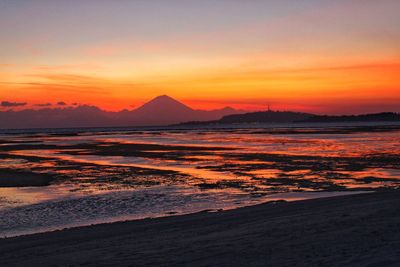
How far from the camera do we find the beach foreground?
8.55m

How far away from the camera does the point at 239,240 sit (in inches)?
402

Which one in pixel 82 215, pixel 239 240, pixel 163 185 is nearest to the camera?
pixel 239 240

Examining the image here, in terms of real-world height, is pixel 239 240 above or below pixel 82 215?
above

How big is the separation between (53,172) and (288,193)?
16.4m

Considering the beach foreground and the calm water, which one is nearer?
the beach foreground

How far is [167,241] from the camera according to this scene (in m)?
10.7

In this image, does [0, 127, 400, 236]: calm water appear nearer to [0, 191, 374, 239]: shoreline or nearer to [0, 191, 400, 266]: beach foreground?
[0, 191, 374, 239]: shoreline

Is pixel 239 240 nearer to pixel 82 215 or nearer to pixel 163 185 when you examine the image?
pixel 82 215

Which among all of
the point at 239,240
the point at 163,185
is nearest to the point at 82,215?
the point at 163,185

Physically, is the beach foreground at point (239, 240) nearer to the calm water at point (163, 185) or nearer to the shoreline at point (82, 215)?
the shoreline at point (82, 215)

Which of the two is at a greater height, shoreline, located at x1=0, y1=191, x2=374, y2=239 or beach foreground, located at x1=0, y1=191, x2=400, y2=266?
beach foreground, located at x1=0, y1=191, x2=400, y2=266

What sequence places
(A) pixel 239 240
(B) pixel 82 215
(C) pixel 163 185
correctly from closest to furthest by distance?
(A) pixel 239 240 → (B) pixel 82 215 → (C) pixel 163 185

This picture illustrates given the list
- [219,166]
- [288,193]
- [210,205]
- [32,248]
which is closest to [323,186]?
[288,193]

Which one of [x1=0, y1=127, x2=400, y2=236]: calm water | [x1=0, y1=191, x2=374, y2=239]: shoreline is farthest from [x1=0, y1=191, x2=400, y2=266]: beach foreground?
[x1=0, y1=127, x2=400, y2=236]: calm water
